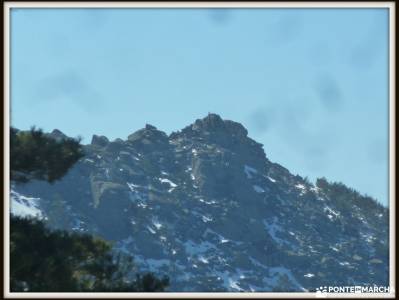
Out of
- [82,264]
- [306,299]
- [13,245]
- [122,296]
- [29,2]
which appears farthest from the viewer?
[82,264]

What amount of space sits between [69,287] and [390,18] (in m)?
11.8

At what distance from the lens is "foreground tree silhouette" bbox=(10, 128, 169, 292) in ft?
86.1

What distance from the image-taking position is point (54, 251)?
27.7 metres

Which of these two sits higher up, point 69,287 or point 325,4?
point 325,4

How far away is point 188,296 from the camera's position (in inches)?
688

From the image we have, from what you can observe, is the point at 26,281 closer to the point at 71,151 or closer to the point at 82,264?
the point at 82,264

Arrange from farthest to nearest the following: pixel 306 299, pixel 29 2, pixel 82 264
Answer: pixel 82 264 → pixel 29 2 → pixel 306 299

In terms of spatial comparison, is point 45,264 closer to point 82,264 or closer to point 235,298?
Result: point 82,264

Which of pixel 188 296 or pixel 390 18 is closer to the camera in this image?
pixel 188 296

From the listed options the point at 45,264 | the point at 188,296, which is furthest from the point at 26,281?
the point at 188,296

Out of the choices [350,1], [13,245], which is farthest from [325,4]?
[13,245]

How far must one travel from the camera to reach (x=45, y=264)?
86.8 feet

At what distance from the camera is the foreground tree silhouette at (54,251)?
2623 cm

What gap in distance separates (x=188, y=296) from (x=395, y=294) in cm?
363
